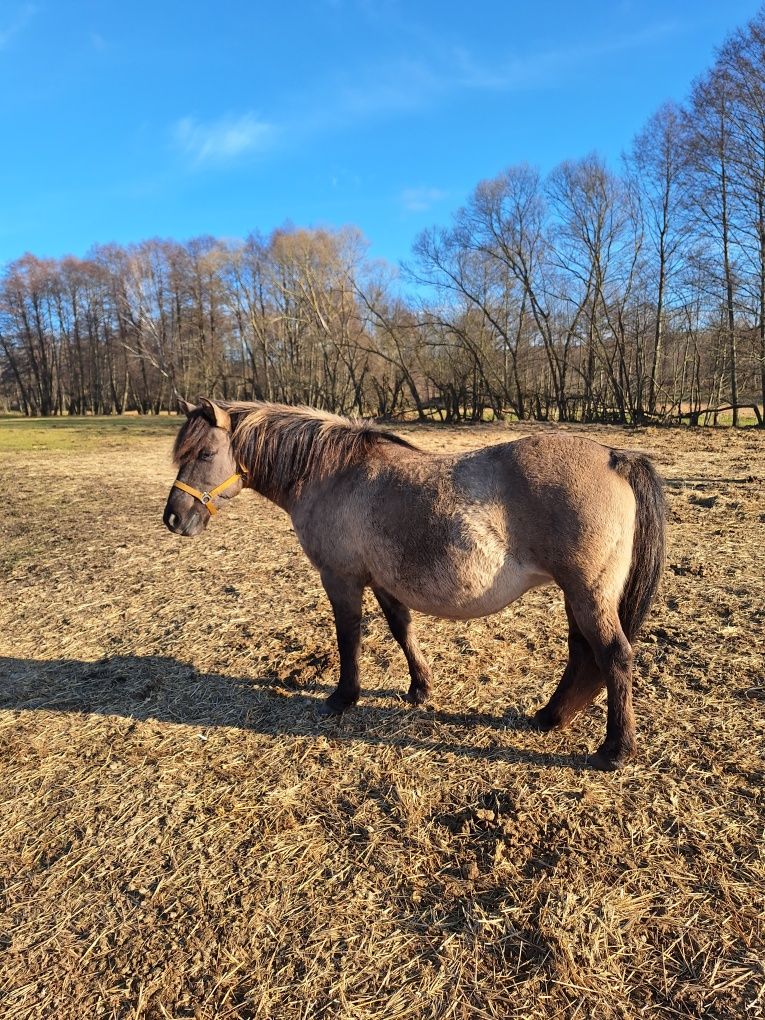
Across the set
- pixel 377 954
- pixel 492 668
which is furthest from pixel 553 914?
pixel 492 668

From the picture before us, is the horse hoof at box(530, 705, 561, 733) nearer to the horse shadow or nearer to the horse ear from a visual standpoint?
the horse shadow

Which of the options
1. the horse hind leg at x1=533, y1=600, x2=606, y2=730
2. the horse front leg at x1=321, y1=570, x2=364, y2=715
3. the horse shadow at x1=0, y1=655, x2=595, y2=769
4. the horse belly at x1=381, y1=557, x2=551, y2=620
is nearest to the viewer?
the horse belly at x1=381, y1=557, x2=551, y2=620

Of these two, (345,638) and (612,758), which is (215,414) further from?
(612,758)

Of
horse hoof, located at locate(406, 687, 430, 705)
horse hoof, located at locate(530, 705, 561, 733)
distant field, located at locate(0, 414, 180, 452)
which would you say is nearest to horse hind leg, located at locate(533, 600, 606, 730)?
horse hoof, located at locate(530, 705, 561, 733)


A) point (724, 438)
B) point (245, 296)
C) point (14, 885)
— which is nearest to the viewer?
point (14, 885)

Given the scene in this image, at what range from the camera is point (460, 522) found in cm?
285

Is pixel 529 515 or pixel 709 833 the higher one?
pixel 529 515

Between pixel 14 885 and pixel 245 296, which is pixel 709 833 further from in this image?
pixel 245 296

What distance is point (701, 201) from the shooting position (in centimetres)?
2094

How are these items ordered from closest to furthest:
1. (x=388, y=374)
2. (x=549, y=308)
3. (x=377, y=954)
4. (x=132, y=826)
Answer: (x=377, y=954) < (x=132, y=826) < (x=549, y=308) < (x=388, y=374)

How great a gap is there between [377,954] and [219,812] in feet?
3.59

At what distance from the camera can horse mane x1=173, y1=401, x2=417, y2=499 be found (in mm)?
3436

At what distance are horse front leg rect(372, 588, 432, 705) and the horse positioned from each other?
1cm

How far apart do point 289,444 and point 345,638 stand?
4.45ft
